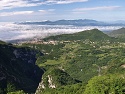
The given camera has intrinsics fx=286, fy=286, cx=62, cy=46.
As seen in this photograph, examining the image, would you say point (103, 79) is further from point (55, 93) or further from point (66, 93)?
point (55, 93)

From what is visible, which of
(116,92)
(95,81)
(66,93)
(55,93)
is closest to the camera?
(116,92)

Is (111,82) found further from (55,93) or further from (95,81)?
(55,93)

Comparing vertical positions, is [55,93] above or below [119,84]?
below

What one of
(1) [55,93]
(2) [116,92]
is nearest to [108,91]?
(2) [116,92]

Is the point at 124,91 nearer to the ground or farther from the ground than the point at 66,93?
farther from the ground

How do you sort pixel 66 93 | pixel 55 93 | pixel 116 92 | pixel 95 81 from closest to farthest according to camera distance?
pixel 116 92, pixel 95 81, pixel 66 93, pixel 55 93

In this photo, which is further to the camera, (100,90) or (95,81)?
(95,81)

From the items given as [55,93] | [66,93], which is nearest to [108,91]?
[66,93]

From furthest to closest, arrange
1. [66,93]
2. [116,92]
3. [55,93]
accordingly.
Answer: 1. [55,93]
2. [66,93]
3. [116,92]

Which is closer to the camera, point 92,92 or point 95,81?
point 92,92
